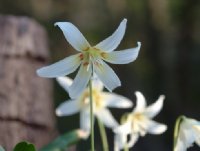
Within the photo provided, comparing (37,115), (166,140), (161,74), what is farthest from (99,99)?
(161,74)

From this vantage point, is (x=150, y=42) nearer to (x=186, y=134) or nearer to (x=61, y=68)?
(x=186, y=134)

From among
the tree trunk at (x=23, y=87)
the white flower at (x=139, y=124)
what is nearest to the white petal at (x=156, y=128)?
the white flower at (x=139, y=124)

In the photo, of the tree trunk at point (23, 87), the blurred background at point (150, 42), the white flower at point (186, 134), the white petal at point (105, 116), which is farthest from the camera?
the blurred background at point (150, 42)

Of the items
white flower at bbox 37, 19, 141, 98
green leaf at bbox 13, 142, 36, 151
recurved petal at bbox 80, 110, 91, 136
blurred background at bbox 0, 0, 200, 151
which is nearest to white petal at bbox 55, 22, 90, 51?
white flower at bbox 37, 19, 141, 98

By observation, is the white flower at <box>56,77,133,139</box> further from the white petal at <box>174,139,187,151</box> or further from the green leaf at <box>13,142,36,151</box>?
the green leaf at <box>13,142,36,151</box>

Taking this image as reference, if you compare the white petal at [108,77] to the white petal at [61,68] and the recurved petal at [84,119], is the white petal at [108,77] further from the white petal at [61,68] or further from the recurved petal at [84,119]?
the recurved petal at [84,119]

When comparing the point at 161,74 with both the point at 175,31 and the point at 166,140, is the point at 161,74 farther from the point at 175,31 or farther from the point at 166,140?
the point at 166,140

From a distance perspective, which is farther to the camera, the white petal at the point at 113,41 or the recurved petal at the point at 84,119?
the recurved petal at the point at 84,119
